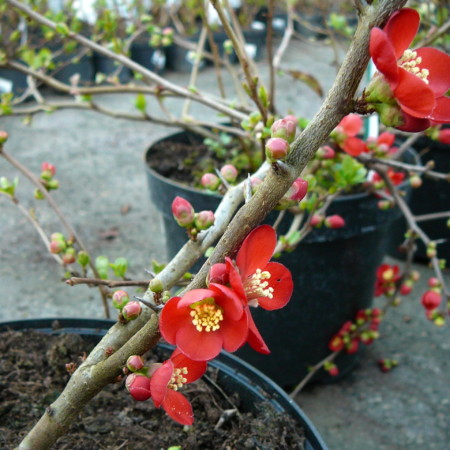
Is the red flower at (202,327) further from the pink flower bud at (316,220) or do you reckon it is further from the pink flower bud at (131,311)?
the pink flower bud at (316,220)

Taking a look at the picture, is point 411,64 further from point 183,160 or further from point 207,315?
point 183,160

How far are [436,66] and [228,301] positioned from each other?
0.26 meters

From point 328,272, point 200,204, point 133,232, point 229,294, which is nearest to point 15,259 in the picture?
point 133,232

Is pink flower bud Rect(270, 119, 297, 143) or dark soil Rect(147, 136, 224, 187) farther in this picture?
dark soil Rect(147, 136, 224, 187)

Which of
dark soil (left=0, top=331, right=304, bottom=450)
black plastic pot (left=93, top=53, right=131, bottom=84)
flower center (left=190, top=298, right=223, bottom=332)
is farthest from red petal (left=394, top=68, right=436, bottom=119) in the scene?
black plastic pot (left=93, top=53, right=131, bottom=84)

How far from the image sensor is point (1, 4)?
1748mm

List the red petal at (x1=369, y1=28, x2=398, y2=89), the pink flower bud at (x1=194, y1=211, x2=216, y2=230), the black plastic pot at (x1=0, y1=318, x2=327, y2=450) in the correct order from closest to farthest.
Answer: the red petal at (x1=369, y1=28, x2=398, y2=89) → the pink flower bud at (x1=194, y1=211, x2=216, y2=230) → the black plastic pot at (x1=0, y1=318, x2=327, y2=450)

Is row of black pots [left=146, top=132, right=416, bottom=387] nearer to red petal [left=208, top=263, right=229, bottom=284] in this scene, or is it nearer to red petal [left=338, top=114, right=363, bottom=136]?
red petal [left=338, top=114, right=363, bottom=136]

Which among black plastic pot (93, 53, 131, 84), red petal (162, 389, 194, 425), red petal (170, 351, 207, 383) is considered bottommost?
black plastic pot (93, 53, 131, 84)

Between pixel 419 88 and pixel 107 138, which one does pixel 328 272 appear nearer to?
pixel 419 88

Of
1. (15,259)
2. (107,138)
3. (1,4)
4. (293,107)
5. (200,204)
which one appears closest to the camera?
(200,204)

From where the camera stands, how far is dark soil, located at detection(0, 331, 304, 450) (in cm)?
72

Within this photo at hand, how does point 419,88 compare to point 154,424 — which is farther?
point 154,424

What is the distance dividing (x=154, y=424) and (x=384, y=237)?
2.45 feet
